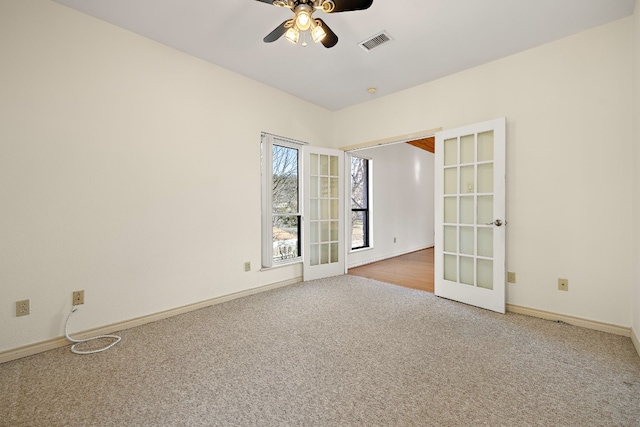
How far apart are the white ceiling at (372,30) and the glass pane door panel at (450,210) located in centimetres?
153

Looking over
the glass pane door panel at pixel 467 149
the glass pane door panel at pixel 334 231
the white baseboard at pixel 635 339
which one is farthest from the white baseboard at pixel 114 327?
the white baseboard at pixel 635 339

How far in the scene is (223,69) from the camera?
10.5 feet

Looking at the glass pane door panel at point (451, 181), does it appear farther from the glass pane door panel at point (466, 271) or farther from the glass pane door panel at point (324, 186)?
the glass pane door panel at point (324, 186)

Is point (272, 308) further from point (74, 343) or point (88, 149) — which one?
point (88, 149)


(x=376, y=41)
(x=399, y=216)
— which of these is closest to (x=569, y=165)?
(x=376, y=41)

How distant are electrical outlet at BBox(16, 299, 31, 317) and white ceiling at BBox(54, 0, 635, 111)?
92.4 inches

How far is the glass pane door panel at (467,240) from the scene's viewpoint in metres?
3.08

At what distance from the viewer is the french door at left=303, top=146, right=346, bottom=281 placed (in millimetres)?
4047

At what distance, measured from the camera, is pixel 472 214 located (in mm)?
3066

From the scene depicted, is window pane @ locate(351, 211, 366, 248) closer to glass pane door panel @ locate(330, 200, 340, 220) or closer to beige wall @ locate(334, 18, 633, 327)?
glass pane door panel @ locate(330, 200, 340, 220)

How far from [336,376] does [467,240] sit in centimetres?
223

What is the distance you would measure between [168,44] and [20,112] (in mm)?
1384

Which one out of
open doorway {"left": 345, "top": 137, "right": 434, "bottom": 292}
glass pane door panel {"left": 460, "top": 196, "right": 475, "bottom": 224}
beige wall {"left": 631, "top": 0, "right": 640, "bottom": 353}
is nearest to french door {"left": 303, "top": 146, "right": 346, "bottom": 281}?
open doorway {"left": 345, "top": 137, "right": 434, "bottom": 292}

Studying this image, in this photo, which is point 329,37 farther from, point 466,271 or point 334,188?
point 466,271
